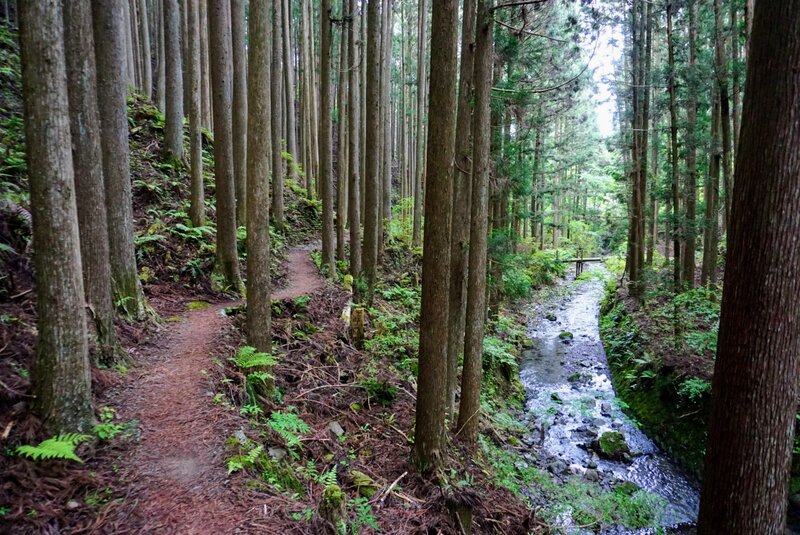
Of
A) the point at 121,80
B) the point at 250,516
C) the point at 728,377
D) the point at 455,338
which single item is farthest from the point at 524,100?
the point at 250,516

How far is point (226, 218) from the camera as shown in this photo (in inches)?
352

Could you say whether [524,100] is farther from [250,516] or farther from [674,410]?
[250,516]

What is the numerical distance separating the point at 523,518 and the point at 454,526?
4.95 ft

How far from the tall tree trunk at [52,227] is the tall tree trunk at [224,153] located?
5227mm

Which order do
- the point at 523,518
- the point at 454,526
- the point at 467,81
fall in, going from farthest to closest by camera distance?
1. the point at 467,81
2. the point at 523,518
3. the point at 454,526

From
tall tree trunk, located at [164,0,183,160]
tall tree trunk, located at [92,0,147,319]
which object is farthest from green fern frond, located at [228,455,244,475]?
tall tree trunk, located at [164,0,183,160]

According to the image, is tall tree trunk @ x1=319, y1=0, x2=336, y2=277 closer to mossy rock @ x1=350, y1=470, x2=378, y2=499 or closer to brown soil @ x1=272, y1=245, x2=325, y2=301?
brown soil @ x1=272, y1=245, x2=325, y2=301

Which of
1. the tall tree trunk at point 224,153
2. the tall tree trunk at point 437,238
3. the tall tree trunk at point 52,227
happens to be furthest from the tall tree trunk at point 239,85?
the tall tree trunk at point 52,227

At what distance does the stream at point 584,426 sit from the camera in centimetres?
848

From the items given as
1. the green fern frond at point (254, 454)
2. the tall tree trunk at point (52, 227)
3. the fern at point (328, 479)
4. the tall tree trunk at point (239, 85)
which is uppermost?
the tall tree trunk at point (239, 85)

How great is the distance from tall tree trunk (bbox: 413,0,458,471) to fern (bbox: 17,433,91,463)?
11.6 ft

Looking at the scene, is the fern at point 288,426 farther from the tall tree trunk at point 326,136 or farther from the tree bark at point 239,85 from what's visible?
the tall tree trunk at point 326,136

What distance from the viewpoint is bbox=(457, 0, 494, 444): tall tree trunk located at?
6.83 m

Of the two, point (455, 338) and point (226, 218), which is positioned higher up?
point (226, 218)
